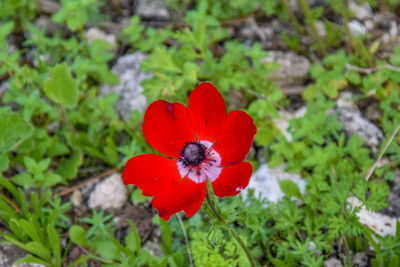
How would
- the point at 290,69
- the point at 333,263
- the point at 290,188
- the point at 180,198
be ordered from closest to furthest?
1. the point at 180,198
2. the point at 333,263
3. the point at 290,188
4. the point at 290,69

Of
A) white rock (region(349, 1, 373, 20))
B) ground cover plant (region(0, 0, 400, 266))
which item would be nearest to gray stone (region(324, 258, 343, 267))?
ground cover plant (region(0, 0, 400, 266))

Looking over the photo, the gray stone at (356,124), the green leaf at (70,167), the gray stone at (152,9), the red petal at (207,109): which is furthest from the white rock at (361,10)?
the green leaf at (70,167)

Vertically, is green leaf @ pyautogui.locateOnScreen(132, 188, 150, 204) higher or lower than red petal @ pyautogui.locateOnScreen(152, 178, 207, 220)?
lower

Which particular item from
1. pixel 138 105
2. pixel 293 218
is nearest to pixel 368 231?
pixel 293 218

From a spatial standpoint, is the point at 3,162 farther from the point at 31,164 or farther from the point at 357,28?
the point at 357,28

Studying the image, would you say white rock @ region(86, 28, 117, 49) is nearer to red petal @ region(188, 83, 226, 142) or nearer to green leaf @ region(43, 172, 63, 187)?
green leaf @ region(43, 172, 63, 187)

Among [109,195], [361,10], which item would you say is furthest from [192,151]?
[361,10]

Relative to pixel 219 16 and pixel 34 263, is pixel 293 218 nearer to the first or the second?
pixel 34 263
